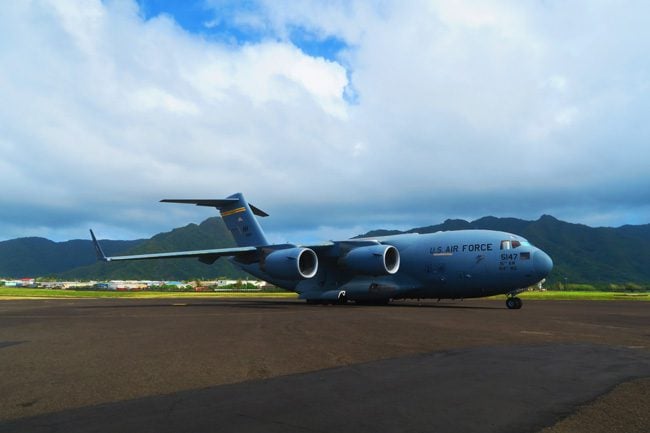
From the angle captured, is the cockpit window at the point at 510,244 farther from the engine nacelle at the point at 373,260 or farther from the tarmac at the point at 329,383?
the tarmac at the point at 329,383

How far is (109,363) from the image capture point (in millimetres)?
8336

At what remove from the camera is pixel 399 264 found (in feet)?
88.6

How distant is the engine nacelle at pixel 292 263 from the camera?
26.6 meters

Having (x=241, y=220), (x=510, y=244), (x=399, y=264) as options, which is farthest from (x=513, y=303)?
(x=241, y=220)

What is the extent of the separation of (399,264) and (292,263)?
19.2 ft

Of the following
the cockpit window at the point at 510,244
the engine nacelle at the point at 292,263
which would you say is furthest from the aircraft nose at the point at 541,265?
the engine nacelle at the point at 292,263

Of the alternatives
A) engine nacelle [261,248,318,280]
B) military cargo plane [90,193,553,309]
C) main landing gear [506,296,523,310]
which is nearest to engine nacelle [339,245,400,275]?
military cargo plane [90,193,553,309]

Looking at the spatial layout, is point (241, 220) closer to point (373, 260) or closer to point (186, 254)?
point (186, 254)

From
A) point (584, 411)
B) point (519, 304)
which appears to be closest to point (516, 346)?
point (584, 411)

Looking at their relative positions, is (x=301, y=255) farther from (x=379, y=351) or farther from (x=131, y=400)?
(x=131, y=400)

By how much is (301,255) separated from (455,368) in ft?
65.3

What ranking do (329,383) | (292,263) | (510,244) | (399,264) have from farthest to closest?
(399,264)
(292,263)
(510,244)
(329,383)

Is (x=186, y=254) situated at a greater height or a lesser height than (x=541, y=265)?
greater

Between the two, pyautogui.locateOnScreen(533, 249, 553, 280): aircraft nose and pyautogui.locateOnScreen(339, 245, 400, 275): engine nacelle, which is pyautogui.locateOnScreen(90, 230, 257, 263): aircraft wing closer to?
pyautogui.locateOnScreen(339, 245, 400, 275): engine nacelle
